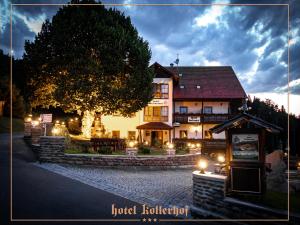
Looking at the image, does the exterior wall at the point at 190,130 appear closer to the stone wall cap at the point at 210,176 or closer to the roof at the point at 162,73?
the roof at the point at 162,73

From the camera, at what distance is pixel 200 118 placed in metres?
36.6

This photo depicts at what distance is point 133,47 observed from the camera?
26125 mm

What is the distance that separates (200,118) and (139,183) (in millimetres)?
24623

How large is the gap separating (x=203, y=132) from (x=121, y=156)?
69.4 ft

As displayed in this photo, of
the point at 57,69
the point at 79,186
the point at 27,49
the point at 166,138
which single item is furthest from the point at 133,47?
the point at 79,186

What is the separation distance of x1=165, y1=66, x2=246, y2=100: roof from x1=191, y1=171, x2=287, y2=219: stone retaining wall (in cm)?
2884

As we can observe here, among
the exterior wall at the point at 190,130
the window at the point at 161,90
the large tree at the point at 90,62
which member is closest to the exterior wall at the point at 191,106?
the exterior wall at the point at 190,130

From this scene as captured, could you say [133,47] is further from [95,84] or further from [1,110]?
[1,110]

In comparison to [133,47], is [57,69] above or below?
below

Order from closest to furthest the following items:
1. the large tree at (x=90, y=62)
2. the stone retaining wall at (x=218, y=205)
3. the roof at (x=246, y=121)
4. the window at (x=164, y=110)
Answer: the stone retaining wall at (x=218, y=205) < the roof at (x=246, y=121) < the large tree at (x=90, y=62) < the window at (x=164, y=110)

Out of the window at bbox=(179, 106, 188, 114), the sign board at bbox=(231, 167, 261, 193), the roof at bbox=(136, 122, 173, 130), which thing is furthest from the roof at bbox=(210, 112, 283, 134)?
the window at bbox=(179, 106, 188, 114)

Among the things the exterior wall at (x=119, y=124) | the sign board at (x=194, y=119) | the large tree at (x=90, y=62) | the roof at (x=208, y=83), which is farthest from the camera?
the roof at (x=208, y=83)

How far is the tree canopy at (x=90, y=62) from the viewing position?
81.6 ft

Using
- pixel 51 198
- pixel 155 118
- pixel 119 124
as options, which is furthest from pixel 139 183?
pixel 155 118
